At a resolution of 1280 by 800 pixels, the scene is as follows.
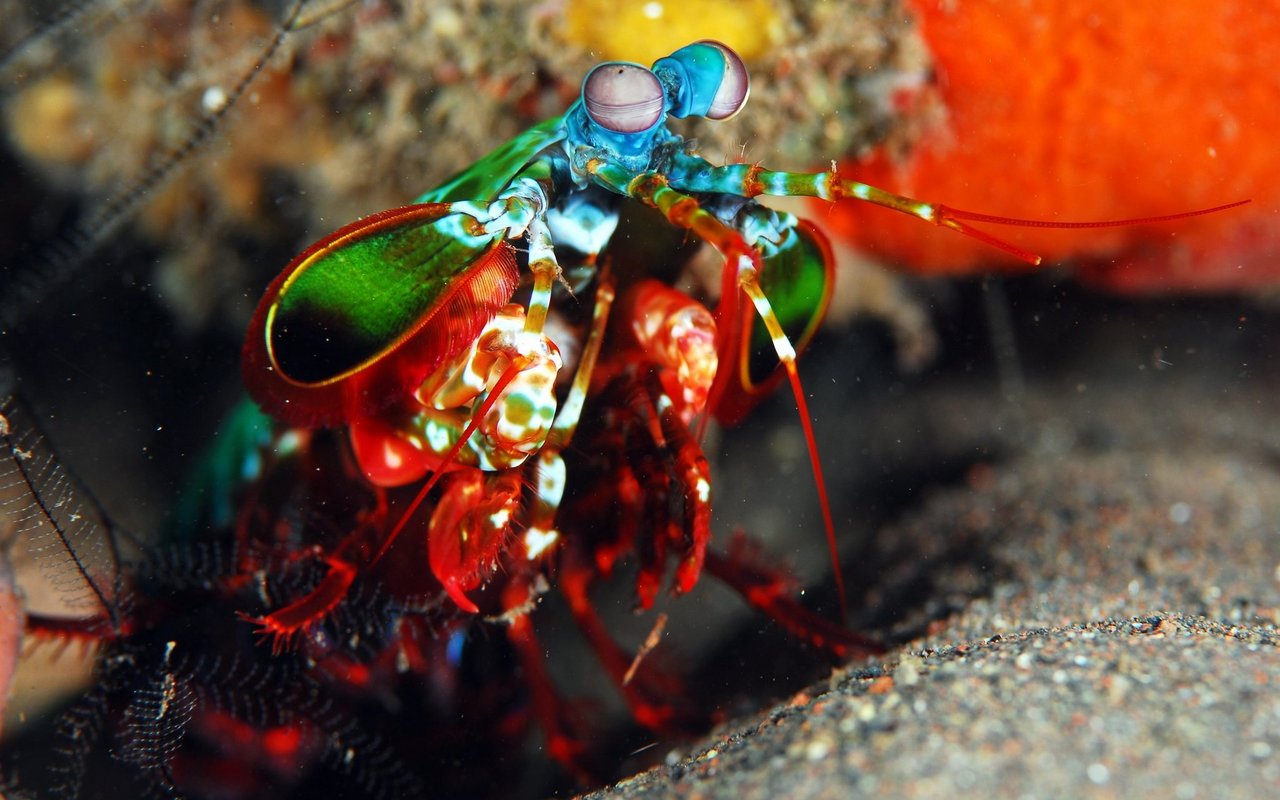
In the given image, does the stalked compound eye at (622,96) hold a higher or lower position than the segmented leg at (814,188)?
higher

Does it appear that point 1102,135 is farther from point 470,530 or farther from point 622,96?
point 470,530

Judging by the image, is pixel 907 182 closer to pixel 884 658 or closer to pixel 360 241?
pixel 884 658

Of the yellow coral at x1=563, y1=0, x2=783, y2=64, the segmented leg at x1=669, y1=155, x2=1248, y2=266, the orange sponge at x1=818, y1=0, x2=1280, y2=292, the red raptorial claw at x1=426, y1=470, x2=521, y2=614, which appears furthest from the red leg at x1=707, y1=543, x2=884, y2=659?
the yellow coral at x1=563, y1=0, x2=783, y2=64

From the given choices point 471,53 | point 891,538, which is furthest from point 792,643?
point 471,53

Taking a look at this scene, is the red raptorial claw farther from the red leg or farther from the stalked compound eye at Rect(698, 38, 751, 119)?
the stalked compound eye at Rect(698, 38, 751, 119)

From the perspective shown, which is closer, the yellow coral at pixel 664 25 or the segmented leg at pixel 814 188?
the segmented leg at pixel 814 188

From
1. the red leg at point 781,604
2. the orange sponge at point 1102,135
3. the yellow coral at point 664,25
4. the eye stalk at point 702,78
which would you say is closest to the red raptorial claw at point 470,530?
the red leg at point 781,604

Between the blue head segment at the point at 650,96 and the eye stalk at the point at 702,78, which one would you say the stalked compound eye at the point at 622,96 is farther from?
the eye stalk at the point at 702,78
